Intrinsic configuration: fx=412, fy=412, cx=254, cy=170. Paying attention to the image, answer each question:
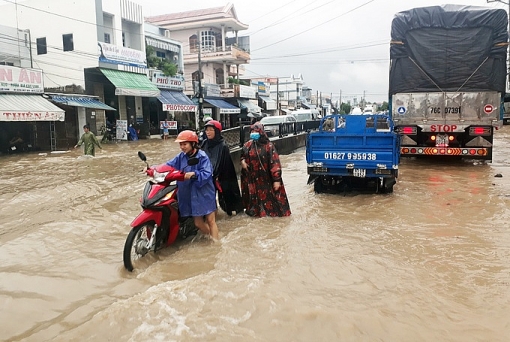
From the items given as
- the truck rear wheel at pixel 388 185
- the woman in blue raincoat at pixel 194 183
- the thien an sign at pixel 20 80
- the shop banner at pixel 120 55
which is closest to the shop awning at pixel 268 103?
the shop banner at pixel 120 55

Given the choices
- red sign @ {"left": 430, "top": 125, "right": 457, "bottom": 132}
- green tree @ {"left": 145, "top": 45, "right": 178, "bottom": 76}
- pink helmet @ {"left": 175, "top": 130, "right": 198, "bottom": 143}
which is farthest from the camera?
green tree @ {"left": 145, "top": 45, "right": 178, "bottom": 76}

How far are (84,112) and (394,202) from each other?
17.9 meters

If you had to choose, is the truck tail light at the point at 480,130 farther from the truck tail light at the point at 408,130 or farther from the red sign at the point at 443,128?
the truck tail light at the point at 408,130

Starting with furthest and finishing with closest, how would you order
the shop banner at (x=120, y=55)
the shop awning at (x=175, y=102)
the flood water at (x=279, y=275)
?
the shop awning at (x=175, y=102) < the shop banner at (x=120, y=55) < the flood water at (x=279, y=275)

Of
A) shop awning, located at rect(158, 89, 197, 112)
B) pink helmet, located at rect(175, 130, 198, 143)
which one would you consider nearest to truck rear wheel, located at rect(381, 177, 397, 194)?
pink helmet, located at rect(175, 130, 198, 143)

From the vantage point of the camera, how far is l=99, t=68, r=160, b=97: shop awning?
870 inches

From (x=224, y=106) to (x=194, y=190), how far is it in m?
29.4

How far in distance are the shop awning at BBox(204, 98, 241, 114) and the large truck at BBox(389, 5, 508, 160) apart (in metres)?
22.7

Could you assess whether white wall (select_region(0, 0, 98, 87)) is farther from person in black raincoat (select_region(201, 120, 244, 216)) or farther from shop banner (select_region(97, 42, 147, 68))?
person in black raincoat (select_region(201, 120, 244, 216))

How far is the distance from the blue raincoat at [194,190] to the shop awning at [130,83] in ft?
61.9

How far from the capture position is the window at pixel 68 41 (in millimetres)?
22886

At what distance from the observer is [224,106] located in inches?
1315

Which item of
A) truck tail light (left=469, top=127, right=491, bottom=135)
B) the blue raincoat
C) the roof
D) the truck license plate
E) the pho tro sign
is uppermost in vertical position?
the roof

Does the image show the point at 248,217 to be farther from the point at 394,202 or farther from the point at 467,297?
the point at 467,297
